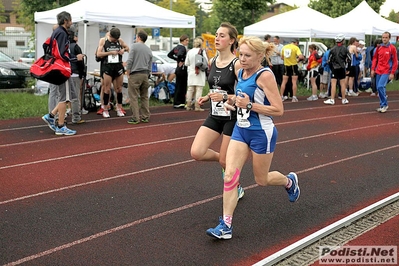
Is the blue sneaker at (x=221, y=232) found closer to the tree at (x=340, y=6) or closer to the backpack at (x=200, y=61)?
the backpack at (x=200, y=61)

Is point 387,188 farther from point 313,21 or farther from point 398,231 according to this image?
point 313,21

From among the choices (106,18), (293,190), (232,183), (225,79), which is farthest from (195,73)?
(232,183)

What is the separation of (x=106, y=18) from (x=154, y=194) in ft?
28.2

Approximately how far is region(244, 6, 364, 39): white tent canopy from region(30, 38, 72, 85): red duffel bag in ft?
39.1

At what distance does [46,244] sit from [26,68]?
14205 mm

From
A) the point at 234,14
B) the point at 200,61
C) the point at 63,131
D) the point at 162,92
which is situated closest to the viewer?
A: the point at 63,131

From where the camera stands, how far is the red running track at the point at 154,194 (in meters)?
4.66

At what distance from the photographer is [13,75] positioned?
678 inches

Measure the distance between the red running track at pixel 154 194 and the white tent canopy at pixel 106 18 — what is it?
12.5ft

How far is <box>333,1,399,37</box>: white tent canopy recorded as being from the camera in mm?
22109

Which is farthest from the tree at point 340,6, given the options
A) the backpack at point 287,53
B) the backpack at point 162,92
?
the backpack at point 162,92

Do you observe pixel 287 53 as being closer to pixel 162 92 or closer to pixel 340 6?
pixel 162 92

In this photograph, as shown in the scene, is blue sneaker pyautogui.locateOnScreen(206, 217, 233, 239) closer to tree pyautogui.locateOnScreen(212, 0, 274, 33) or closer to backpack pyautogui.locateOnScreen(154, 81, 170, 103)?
backpack pyautogui.locateOnScreen(154, 81, 170, 103)

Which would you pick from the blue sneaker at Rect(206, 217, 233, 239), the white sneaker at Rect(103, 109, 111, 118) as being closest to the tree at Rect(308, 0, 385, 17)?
the white sneaker at Rect(103, 109, 111, 118)
